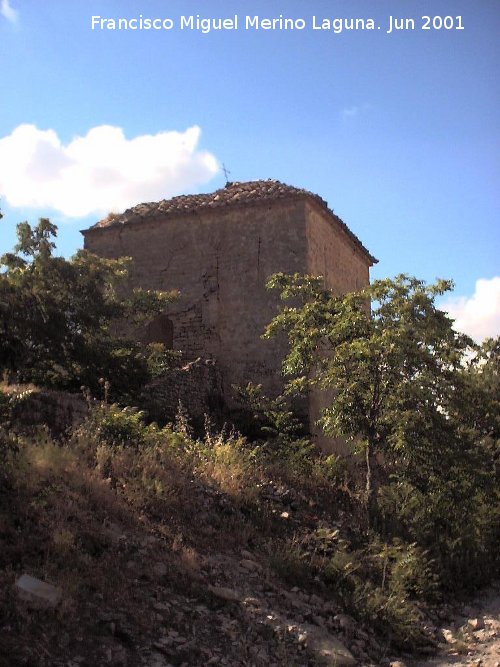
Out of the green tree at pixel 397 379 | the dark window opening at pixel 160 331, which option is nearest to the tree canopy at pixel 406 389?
the green tree at pixel 397 379

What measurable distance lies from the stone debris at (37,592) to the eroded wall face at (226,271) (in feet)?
33.3

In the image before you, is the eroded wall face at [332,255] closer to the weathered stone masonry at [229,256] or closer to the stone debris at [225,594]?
the weathered stone masonry at [229,256]

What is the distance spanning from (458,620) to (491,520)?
3293mm

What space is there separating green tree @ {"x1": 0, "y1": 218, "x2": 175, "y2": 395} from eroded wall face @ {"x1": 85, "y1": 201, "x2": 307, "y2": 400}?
4.38ft

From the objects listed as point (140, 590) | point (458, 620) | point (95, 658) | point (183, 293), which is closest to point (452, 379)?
point (458, 620)

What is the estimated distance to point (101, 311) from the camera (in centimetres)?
1348

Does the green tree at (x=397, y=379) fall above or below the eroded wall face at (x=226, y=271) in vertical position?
below

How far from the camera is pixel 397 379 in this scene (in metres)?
9.47

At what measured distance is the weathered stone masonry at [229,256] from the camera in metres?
15.3

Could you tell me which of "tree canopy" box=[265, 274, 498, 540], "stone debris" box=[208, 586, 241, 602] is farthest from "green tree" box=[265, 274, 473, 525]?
"stone debris" box=[208, 586, 241, 602]

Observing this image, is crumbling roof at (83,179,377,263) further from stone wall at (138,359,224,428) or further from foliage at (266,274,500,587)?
foliage at (266,274,500,587)

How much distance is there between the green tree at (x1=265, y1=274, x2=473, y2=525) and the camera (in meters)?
9.24

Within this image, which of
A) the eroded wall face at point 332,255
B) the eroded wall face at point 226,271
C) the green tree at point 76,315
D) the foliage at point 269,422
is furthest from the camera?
the eroded wall face at point 332,255

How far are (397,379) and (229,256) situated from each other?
7.57m
